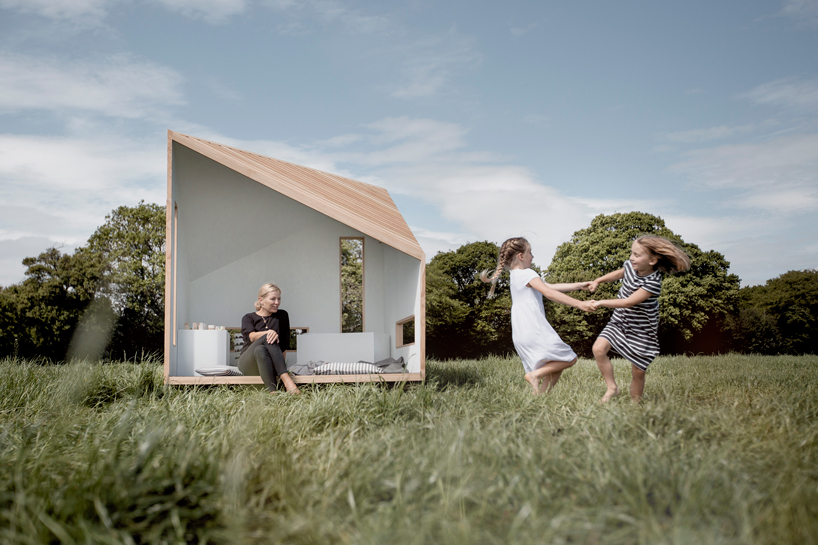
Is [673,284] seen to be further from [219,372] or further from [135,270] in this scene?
[135,270]

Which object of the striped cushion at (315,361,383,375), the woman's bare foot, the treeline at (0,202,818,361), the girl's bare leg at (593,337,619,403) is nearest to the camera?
the girl's bare leg at (593,337,619,403)

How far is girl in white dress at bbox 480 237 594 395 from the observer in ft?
15.5

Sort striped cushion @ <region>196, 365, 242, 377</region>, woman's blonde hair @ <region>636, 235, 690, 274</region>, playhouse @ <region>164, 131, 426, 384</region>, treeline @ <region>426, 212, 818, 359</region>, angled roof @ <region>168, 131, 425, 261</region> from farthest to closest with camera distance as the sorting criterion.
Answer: treeline @ <region>426, 212, 818, 359</region>
striped cushion @ <region>196, 365, 242, 377</region>
playhouse @ <region>164, 131, 426, 384</region>
angled roof @ <region>168, 131, 425, 261</region>
woman's blonde hair @ <region>636, 235, 690, 274</region>

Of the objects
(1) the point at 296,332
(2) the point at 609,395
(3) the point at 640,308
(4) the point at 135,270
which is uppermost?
(4) the point at 135,270

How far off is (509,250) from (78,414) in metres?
3.90

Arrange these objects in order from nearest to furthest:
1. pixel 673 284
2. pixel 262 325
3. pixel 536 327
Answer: pixel 536 327, pixel 262 325, pixel 673 284

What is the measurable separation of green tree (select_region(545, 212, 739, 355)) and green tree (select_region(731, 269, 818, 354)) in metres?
0.78

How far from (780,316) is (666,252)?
741 inches

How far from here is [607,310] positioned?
55.3 ft

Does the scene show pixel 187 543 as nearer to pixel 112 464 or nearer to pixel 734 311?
pixel 112 464

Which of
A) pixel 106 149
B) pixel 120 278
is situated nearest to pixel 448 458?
pixel 106 149

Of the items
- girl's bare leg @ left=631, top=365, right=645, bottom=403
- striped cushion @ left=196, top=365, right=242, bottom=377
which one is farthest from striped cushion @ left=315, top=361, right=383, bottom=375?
girl's bare leg @ left=631, top=365, right=645, bottom=403

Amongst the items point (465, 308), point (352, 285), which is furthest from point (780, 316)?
point (352, 285)

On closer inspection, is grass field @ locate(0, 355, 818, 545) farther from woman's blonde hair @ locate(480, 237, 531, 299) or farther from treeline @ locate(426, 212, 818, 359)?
treeline @ locate(426, 212, 818, 359)
